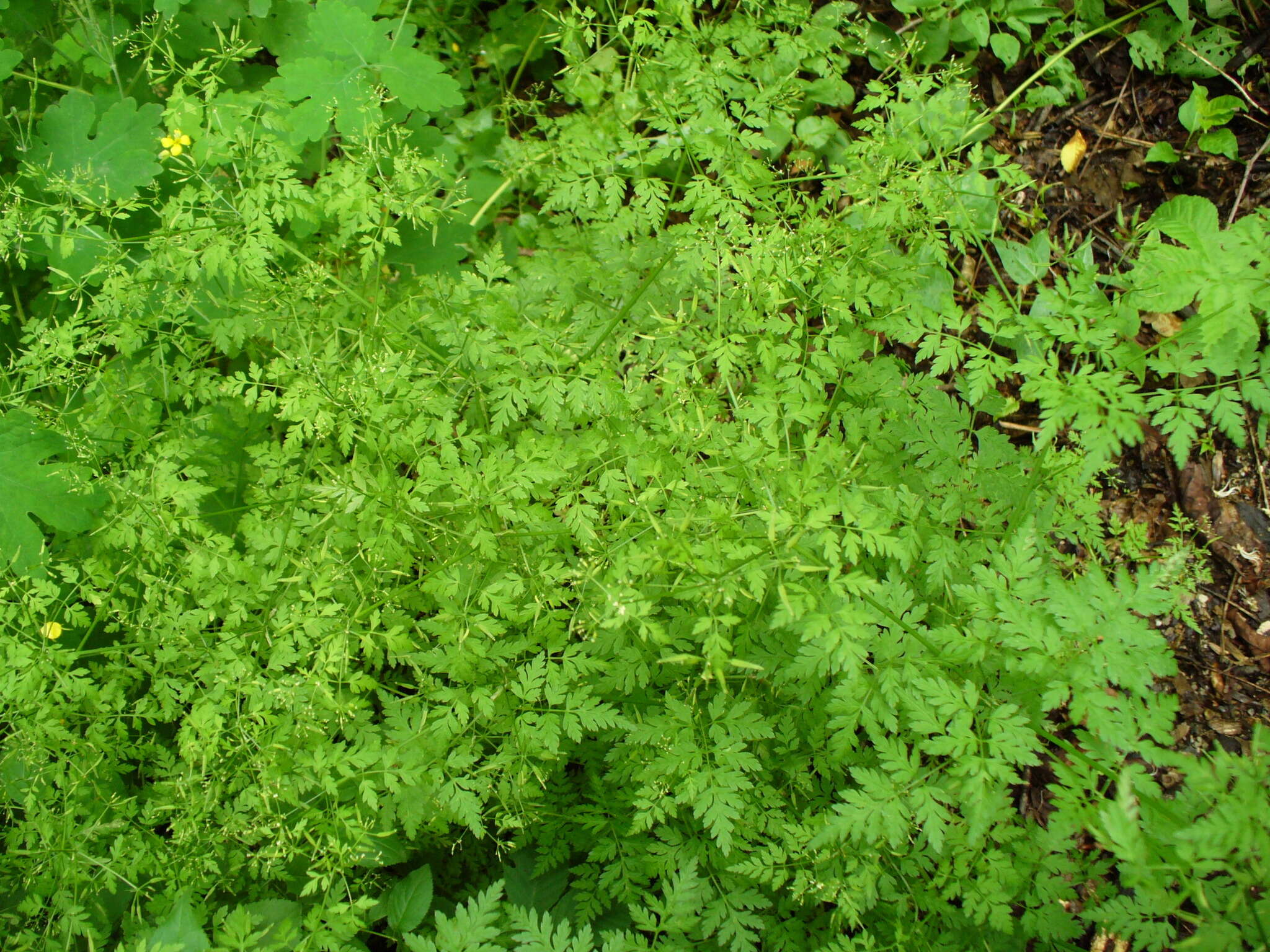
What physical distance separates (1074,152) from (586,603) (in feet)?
11.6

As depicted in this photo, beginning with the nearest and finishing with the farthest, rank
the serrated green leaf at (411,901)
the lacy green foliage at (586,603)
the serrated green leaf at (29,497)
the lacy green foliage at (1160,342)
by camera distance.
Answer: the lacy green foliage at (1160,342)
the lacy green foliage at (586,603)
the serrated green leaf at (411,901)
the serrated green leaf at (29,497)

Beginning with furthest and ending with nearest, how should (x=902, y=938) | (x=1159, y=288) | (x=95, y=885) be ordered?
1. (x=95, y=885)
2. (x=902, y=938)
3. (x=1159, y=288)

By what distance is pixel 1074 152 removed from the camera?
406cm

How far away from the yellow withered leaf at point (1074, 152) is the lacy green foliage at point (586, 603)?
1.68 m

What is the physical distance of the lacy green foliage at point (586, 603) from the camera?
2.23 meters

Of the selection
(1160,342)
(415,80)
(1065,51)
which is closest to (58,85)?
(415,80)

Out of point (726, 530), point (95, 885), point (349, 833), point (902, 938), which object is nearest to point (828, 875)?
point (902, 938)

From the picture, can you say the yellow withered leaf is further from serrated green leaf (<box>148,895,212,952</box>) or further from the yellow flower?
serrated green leaf (<box>148,895,212,952</box>)

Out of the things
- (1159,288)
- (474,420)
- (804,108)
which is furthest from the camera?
(804,108)

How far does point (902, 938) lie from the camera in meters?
2.32

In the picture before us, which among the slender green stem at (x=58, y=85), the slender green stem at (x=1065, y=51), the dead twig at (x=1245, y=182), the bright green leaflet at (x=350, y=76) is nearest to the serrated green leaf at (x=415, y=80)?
the bright green leaflet at (x=350, y=76)

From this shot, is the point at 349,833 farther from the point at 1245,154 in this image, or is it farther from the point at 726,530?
the point at 1245,154

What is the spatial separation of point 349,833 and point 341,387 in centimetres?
140

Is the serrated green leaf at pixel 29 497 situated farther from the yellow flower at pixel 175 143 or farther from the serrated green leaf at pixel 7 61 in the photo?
the serrated green leaf at pixel 7 61
